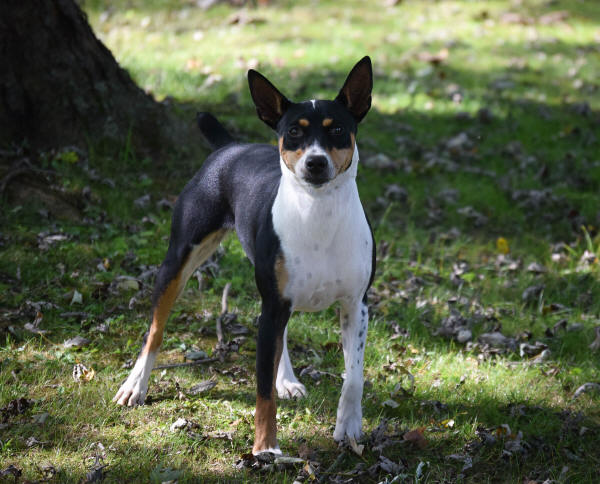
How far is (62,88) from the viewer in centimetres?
573

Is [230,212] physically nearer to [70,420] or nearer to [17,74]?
[70,420]

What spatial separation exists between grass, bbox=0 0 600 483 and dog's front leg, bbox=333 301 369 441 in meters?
0.16

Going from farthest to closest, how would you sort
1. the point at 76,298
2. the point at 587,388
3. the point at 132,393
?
the point at 76,298 → the point at 587,388 → the point at 132,393

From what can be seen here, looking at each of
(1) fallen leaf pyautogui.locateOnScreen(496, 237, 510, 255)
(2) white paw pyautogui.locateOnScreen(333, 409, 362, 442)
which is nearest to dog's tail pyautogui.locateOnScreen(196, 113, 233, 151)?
(2) white paw pyautogui.locateOnScreen(333, 409, 362, 442)

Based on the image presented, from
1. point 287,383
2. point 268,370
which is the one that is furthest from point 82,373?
point 268,370

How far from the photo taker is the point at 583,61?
9.66 meters

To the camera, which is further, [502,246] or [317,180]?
[502,246]

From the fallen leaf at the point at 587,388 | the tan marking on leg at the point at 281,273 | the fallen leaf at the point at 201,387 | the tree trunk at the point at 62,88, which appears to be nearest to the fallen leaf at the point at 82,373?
the fallen leaf at the point at 201,387

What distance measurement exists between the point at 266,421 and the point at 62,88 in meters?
3.60

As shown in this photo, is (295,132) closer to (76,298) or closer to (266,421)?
(266,421)

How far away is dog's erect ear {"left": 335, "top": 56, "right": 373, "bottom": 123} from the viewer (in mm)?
3354

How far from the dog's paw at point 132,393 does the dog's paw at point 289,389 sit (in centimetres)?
74

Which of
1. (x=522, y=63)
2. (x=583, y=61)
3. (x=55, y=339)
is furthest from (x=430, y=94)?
(x=55, y=339)

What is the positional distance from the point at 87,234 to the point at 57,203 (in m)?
0.37
